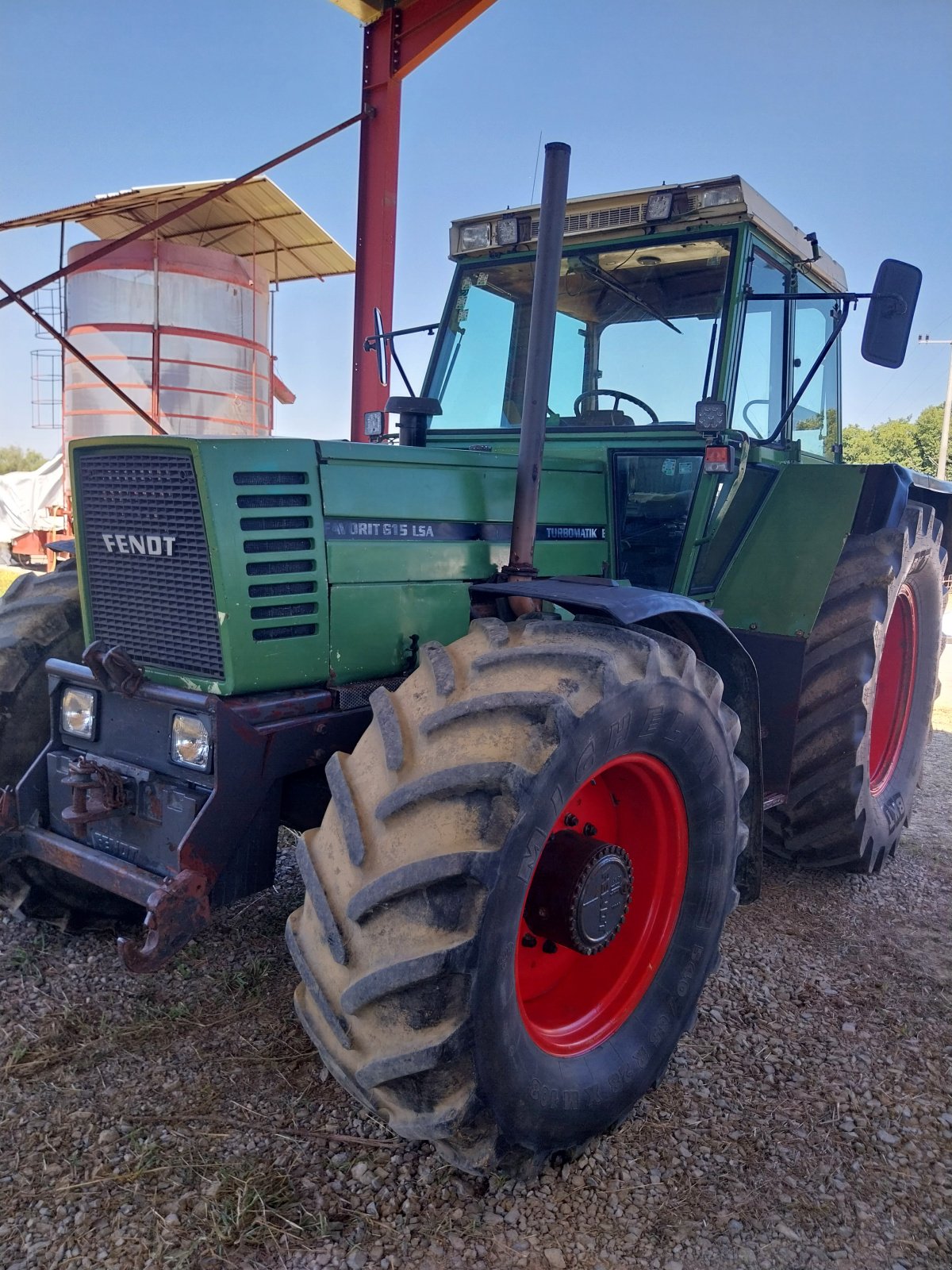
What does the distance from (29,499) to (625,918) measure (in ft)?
63.5

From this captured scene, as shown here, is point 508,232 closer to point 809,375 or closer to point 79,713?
point 809,375

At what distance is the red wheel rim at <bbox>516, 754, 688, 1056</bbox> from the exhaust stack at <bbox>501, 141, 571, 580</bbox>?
28.2 inches

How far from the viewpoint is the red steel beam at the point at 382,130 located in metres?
6.39

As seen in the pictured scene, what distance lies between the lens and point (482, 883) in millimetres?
1956

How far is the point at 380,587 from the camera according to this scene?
112 inches

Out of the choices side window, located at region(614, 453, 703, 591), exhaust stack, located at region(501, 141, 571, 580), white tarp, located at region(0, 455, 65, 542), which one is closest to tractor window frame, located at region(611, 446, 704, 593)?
side window, located at region(614, 453, 703, 591)

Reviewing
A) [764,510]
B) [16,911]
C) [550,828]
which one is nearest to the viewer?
[550,828]

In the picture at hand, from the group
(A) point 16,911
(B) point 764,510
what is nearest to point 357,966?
(A) point 16,911

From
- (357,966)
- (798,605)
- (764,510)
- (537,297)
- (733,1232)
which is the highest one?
(537,297)

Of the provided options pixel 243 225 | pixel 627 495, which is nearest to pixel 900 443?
pixel 243 225

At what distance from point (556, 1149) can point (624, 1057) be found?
33cm

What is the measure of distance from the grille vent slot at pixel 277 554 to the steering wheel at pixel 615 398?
5.01ft

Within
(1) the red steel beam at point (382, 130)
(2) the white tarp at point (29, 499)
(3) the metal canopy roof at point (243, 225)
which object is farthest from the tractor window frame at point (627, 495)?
(2) the white tarp at point (29, 499)

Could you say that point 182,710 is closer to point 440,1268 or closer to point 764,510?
point 440,1268
